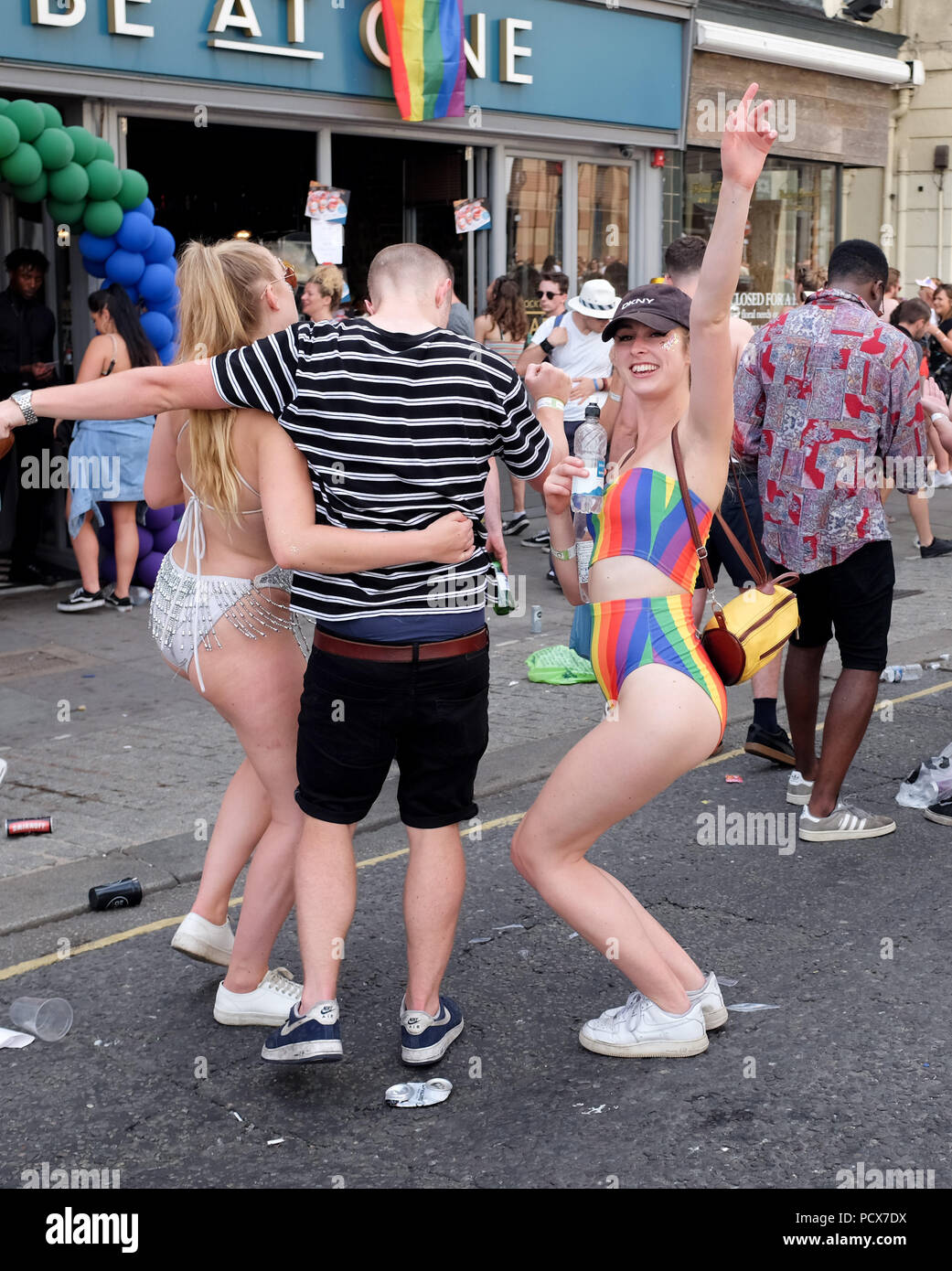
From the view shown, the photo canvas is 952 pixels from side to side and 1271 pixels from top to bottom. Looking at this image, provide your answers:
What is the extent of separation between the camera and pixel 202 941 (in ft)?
13.6

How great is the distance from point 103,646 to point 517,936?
4665mm

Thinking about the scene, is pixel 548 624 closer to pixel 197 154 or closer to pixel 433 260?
pixel 433 260

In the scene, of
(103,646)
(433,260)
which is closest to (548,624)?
(103,646)

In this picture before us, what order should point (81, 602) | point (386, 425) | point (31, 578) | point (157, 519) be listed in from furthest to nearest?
point (31, 578)
point (157, 519)
point (81, 602)
point (386, 425)

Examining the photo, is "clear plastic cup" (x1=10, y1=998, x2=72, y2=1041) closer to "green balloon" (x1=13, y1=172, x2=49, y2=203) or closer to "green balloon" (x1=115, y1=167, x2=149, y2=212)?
"green balloon" (x1=13, y1=172, x2=49, y2=203)

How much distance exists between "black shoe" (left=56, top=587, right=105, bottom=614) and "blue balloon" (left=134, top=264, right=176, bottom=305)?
185 cm

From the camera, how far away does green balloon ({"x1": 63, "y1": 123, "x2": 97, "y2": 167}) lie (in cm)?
857

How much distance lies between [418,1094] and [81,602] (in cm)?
641

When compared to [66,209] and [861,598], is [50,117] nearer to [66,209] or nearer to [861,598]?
[66,209]

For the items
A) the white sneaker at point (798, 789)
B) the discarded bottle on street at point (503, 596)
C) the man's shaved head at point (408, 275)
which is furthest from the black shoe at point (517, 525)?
the man's shaved head at point (408, 275)

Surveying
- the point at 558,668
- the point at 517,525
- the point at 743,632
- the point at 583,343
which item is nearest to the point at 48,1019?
the point at 743,632

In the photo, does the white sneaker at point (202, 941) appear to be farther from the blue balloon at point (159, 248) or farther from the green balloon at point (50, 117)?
the blue balloon at point (159, 248)

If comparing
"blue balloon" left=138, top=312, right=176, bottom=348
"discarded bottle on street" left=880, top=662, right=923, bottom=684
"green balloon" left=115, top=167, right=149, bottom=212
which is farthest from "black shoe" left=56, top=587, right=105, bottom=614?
"discarded bottle on street" left=880, top=662, right=923, bottom=684
